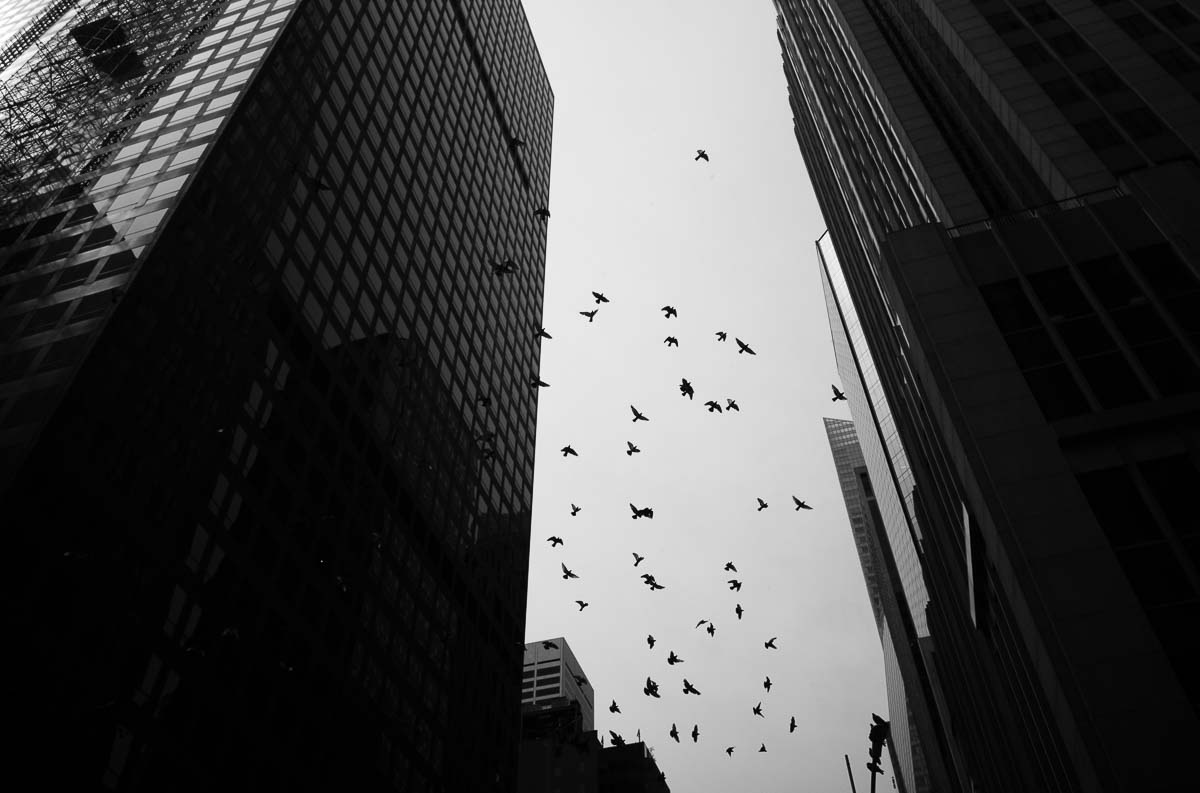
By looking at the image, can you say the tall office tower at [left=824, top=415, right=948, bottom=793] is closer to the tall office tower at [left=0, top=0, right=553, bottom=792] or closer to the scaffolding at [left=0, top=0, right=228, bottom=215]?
the tall office tower at [left=0, top=0, right=553, bottom=792]

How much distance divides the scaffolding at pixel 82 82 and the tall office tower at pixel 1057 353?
39.9 meters

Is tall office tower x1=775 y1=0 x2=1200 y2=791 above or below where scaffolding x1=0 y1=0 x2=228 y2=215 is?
below

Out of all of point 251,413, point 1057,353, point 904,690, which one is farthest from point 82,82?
A: point 904,690

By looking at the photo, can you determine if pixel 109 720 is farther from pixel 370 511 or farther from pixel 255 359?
pixel 370 511

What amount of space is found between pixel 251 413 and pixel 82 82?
1004 inches

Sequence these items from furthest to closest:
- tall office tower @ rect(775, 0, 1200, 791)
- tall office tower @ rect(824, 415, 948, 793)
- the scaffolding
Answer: tall office tower @ rect(824, 415, 948, 793) → the scaffolding → tall office tower @ rect(775, 0, 1200, 791)

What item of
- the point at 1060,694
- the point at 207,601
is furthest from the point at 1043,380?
the point at 207,601

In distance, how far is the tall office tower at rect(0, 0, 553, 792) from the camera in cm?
2930

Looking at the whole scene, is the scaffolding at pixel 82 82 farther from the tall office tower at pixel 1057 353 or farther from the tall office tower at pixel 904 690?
the tall office tower at pixel 904 690

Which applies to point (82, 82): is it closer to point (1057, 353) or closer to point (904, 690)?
point (1057, 353)

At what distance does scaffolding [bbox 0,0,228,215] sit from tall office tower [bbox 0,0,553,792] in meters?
0.22

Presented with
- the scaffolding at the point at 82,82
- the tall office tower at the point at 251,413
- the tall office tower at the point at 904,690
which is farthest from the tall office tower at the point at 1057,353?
the tall office tower at the point at 904,690

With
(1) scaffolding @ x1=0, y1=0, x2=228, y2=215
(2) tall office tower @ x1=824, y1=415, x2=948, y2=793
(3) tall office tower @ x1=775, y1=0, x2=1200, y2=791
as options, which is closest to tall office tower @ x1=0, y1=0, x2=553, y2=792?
(1) scaffolding @ x1=0, y1=0, x2=228, y2=215

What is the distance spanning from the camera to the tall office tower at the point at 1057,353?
22078 millimetres
